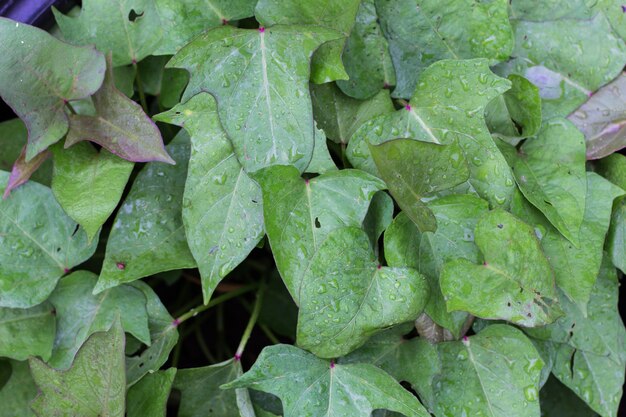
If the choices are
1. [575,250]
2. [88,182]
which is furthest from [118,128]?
[575,250]

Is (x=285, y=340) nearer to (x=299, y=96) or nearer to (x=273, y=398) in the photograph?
(x=273, y=398)

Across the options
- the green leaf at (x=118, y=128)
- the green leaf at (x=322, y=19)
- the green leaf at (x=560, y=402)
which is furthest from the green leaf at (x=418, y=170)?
the green leaf at (x=560, y=402)

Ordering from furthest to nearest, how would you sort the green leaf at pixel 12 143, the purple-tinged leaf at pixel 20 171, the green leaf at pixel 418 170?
1. the green leaf at pixel 12 143
2. the purple-tinged leaf at pixel 20 171
3. the green leaf at pixel 418 170

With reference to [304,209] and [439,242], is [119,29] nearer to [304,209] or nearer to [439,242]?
[304,209]

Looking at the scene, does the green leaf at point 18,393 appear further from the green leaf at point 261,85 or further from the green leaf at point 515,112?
the green leaf at point 515,112

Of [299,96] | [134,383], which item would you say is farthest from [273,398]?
[299,96]

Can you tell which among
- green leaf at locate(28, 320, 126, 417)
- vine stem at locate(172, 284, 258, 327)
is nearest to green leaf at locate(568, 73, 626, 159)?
vine stem at locate(172, 284, 258, 327)
